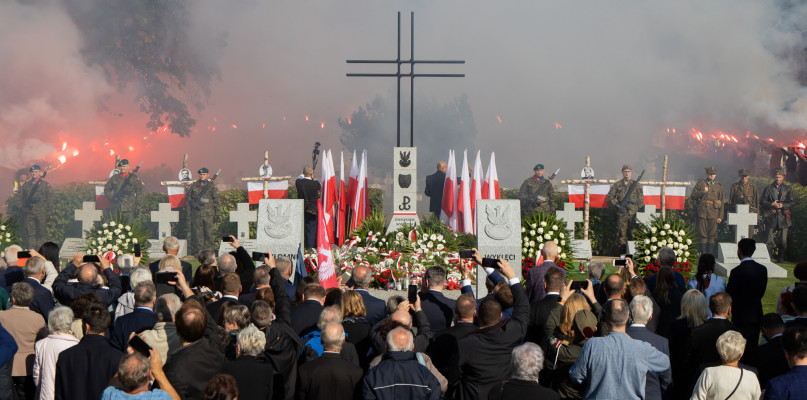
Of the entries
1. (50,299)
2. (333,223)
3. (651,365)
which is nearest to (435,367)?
(651,365)

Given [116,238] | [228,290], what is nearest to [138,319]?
[228,290]

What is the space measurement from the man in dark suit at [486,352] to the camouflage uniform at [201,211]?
16566 millimetres

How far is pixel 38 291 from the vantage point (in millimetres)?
8258

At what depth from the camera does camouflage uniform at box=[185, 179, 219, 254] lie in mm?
21797

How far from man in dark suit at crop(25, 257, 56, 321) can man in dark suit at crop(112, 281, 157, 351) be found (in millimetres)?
1715

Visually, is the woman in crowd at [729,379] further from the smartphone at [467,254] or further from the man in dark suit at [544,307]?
the smartphone at [467,254]

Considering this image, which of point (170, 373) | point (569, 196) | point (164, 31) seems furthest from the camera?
point (164, 31)

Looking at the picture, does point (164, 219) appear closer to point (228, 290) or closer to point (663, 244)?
point (663, 244)

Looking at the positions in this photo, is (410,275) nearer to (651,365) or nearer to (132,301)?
(132,301)

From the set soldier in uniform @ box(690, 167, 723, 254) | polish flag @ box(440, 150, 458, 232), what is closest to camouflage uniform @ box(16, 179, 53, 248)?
polish flag @ box(440, 150, 458, 232)

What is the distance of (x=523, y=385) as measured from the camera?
5.24 m

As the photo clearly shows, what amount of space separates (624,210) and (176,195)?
1187 cm

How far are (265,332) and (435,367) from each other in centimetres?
133

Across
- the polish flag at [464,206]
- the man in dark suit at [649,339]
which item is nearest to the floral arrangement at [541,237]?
the polish flag at [464,206]
